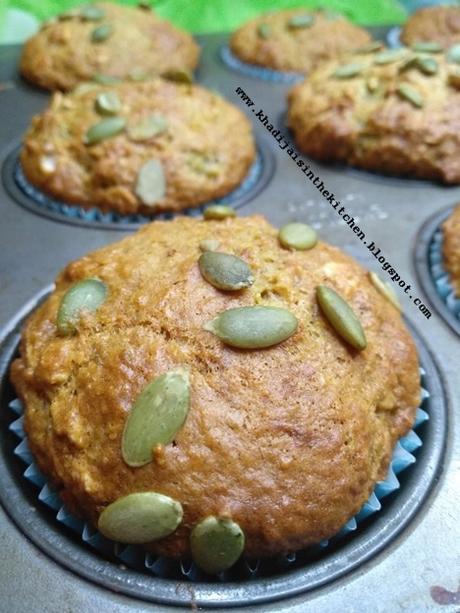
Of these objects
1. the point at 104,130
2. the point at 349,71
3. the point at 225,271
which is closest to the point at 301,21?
the point at 349,71

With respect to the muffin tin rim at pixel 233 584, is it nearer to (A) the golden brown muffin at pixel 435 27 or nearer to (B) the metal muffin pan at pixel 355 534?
(B) the metal muffin pan at pixel 355 534

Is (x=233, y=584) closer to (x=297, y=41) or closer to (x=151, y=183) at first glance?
(x=151, y=183)

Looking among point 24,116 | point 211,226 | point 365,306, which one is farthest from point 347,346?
point 24,116

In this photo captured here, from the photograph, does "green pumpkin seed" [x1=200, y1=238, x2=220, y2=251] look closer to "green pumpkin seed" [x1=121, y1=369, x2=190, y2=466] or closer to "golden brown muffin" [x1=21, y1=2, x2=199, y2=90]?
"green pumpkin seed" [x1=121, y1=369, x2=190, y2=466]

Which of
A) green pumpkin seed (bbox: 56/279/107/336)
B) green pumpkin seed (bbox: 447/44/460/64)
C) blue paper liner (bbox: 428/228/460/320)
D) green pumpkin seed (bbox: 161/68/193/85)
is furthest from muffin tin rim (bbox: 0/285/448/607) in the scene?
green pumpkin seed (bbox: 447/44/460/64)

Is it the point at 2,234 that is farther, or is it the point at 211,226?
the point at 2,234

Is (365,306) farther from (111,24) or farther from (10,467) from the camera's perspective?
(111,24)
